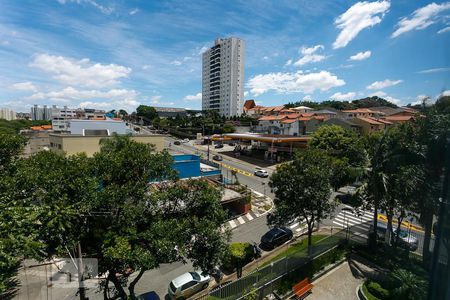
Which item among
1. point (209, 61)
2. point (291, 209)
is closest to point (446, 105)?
point (291, 209)

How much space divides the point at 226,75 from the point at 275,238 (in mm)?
78047

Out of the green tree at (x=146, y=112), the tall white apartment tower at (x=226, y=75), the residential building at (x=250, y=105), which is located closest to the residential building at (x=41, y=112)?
the green tree at (x=146, y=112)

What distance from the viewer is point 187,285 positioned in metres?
10.8

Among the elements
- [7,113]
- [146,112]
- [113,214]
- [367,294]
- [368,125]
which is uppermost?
[7,113]

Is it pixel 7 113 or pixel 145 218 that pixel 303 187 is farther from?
pixel 7 113

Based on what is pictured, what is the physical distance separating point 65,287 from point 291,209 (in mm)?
11215

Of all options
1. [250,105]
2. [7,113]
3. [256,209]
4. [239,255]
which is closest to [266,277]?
[239,255]

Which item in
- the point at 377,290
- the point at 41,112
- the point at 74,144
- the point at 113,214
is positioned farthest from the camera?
the point at 41,112

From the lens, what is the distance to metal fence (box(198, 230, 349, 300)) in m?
8.71

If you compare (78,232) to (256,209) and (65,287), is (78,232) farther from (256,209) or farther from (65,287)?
(256,209)

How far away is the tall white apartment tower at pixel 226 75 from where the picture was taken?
277 feet

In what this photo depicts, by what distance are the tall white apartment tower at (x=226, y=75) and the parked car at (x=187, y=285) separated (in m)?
78.6

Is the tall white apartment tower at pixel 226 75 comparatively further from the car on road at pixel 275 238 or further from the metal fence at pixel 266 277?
the metal fence at pixel 266 277

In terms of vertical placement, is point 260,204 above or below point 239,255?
below
